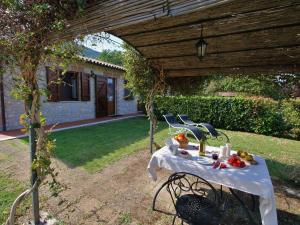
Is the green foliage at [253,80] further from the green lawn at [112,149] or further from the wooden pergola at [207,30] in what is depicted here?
the green lawn at [112,149]

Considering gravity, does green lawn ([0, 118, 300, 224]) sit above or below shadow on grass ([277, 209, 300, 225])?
above

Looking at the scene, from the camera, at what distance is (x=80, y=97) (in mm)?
9703

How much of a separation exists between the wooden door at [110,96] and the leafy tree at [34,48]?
9534 mm

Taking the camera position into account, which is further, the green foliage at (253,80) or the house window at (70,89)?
the house window at (70,89)

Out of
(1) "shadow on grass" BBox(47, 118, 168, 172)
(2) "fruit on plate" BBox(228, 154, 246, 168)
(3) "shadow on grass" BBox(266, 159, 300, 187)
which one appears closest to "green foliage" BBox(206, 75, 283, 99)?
(3) "shadow on grass" BBox(266, 159, 300, 187)

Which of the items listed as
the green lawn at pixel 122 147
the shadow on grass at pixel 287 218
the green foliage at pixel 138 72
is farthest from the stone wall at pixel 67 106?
the shadow on grass at pixel 287 218

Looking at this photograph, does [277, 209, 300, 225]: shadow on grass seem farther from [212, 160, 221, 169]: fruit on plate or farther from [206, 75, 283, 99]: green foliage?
[206, 75, 283, 99]: green foliage

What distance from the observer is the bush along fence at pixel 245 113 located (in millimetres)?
7793

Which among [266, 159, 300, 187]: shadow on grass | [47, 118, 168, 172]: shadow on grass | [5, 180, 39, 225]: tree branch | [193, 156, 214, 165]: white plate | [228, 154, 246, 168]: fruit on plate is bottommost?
[266, 159, 300, 187]: shadow on grass

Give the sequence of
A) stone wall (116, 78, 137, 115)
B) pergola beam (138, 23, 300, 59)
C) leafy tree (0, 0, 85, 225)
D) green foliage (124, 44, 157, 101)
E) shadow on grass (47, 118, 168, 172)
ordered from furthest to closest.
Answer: stone wall (116, 78, 137, 115)
green foliage (124, 44, 157, 101)
shadow on grass (47, 118, 168, 172)
pergola beam (138, 23, 300, 59)
leafy tree (0, 0, 85, 225)

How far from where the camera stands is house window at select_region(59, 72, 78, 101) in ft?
31.6

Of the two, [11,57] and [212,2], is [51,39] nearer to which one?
[11,57]

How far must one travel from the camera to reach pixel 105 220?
8.52ft

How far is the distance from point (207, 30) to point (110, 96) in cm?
958
